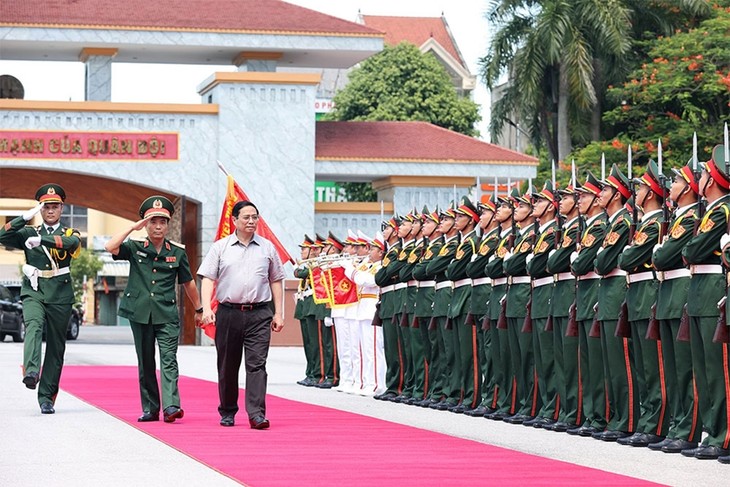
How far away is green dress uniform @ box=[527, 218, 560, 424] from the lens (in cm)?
1273

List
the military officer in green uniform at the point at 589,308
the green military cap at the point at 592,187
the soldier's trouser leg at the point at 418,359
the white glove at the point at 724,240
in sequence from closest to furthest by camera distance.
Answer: the white glove at the point at 724,240 → the military officer in green uniform at the point at 589,308 → the green military cap at the point at 592,187 → the soldier's trouser leg at the point at 418,359

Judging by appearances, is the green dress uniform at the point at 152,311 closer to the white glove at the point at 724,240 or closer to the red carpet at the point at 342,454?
the red carpet at the point at 342,454

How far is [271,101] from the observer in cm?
3597

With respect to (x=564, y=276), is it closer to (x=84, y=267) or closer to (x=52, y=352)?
(x=52, y=352)

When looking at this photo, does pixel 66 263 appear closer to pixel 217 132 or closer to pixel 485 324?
pixel 485 324

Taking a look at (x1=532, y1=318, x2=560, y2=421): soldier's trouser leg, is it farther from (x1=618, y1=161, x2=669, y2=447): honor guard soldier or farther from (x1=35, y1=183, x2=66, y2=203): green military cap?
(x1=35, y1=183, x2=66, y2=203): green military cap

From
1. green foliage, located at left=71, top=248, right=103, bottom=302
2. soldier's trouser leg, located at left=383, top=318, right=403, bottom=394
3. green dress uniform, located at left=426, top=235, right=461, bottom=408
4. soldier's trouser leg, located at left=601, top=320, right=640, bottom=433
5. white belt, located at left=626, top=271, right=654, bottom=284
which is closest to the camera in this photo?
white belt, located at left=626, top=271, right=654, bottom=284

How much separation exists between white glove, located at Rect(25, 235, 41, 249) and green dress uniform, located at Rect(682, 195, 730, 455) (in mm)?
5767

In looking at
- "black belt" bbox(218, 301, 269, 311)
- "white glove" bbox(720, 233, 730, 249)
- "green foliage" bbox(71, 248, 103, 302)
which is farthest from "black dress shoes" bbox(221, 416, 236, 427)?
"green foliage" bbox(71, 248, 103, 302)

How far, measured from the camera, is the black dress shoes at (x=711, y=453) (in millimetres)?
10172

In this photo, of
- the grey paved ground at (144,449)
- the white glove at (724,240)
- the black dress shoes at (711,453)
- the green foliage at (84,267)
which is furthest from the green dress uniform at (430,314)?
the green foliage at (84,267)

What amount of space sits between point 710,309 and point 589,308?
1.88 metres

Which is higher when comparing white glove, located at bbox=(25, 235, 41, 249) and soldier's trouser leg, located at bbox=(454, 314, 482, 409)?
white glove, located at bbox=(25, 235, 41, 249)

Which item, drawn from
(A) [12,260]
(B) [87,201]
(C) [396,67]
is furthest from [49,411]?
(A) [12,260]
